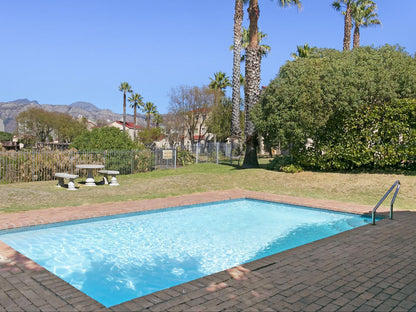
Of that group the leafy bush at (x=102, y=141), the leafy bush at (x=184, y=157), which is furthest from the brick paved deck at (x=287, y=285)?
the leafy bush at (x=184, y=157)

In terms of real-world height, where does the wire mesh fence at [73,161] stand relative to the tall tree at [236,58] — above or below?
below

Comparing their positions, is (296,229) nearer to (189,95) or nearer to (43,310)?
(43,310)

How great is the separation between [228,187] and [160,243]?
27.0ft

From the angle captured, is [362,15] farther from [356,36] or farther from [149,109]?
[149,109]

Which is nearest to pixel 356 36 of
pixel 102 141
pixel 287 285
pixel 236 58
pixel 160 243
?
pixel 236 58

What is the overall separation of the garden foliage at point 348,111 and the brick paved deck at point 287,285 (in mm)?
10703

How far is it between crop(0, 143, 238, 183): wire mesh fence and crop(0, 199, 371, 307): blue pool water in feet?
30.8

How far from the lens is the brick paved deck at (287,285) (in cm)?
388

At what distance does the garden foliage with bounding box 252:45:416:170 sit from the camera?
53.5ft

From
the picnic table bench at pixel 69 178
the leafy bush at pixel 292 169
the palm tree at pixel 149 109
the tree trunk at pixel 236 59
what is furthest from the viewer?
the palm tree at pixel 149 109

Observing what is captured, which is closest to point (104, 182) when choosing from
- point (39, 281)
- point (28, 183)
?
point (28, 183)

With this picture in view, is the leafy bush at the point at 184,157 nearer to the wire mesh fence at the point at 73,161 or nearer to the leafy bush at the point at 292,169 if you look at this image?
the wire mesh fence at the point at 73,161

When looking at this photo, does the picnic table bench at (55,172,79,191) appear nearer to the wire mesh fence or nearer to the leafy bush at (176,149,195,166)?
the wire mesh fence

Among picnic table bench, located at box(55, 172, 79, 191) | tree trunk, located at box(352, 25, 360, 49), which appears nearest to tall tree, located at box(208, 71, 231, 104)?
tree trunk, located at box(352, 25, 360, 49)
